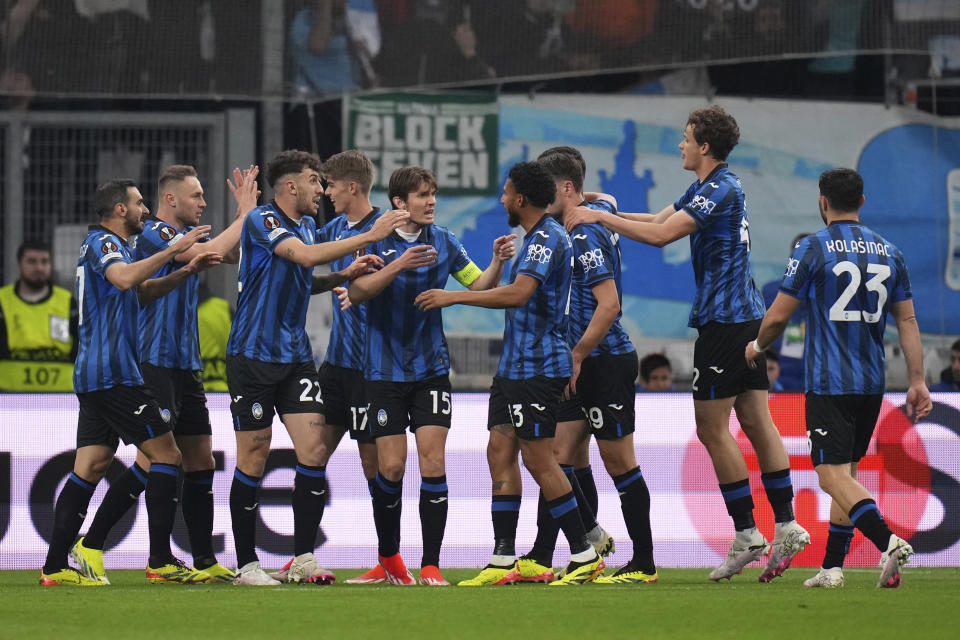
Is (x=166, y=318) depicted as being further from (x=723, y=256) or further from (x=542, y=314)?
(x=723, y=256)

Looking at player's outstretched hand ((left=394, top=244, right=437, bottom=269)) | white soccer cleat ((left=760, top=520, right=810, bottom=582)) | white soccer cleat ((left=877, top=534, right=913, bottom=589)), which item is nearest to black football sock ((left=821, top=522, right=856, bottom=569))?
white soccer cleat ((left=760, top=520, right=810, bottom=582))

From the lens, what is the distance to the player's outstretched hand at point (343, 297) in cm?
788

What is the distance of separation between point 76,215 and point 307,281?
484cm

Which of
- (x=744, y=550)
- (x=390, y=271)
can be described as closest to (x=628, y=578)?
(x=744, y=550)

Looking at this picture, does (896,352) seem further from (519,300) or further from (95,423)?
(95,423)

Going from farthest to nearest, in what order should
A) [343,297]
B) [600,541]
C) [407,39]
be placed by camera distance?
1. [407,39]
2. [600,541]
3. [343,297]

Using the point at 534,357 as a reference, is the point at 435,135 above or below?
above

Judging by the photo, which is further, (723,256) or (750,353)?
(723,256)

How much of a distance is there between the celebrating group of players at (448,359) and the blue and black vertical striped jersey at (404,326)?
0.4 inches

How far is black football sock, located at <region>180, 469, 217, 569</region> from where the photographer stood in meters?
8.29

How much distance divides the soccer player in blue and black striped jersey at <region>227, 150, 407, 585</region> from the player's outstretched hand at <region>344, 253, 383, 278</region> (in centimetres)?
23

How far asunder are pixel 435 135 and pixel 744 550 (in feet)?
18.4

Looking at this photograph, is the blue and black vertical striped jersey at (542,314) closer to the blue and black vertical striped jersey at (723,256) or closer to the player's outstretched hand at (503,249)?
the player's outstretched hand at (503,249)

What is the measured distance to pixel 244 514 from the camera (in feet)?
25.6
